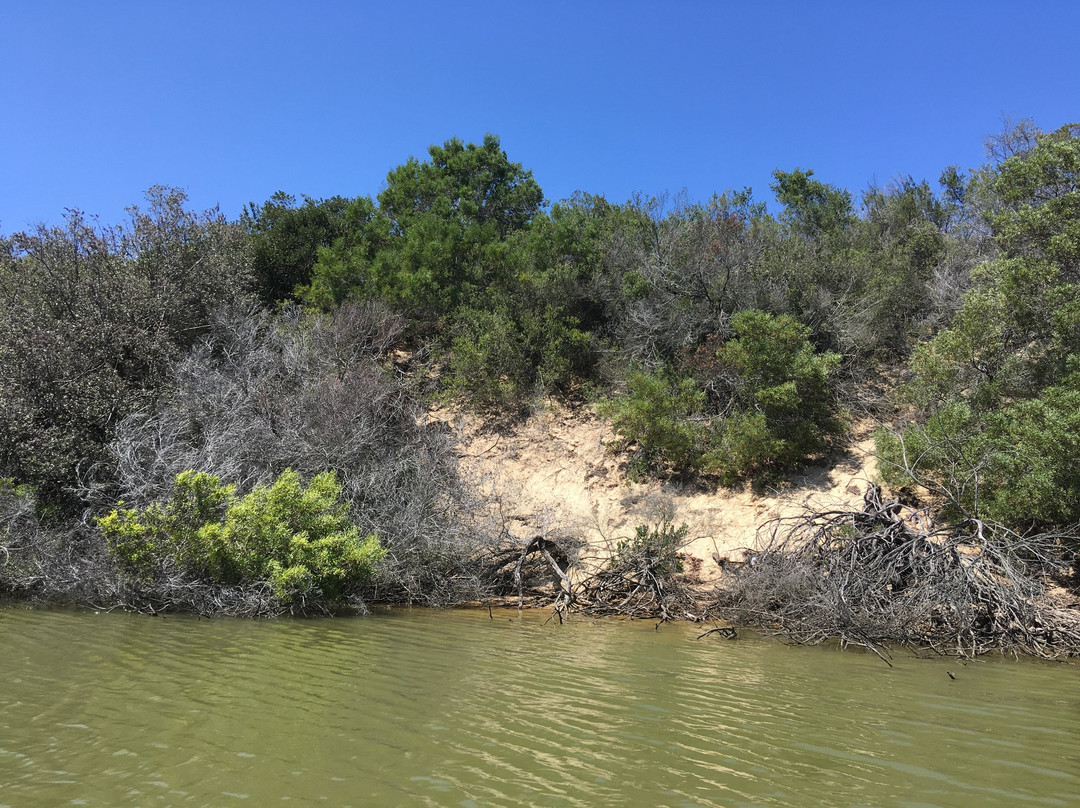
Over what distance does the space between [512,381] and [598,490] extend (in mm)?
4163

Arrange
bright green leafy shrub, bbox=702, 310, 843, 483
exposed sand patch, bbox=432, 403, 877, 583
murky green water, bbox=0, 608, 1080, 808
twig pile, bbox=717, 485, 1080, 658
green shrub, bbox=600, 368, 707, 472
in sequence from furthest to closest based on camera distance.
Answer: green shrub, bbox=600, 368, 707, 472, bright green leafy shrub, bbox=702, 310, 843, 483, exposed sand patch, bbox=432, 403, 877, 583, twig pile, bbox=717, 485, 1080, 658, murky green water, bbox=0, 608, 1080, 808

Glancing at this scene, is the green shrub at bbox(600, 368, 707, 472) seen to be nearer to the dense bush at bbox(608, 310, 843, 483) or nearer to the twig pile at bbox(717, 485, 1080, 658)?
the dense bush at bbox(608, 310, 843, 483)

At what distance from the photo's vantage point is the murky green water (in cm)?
441

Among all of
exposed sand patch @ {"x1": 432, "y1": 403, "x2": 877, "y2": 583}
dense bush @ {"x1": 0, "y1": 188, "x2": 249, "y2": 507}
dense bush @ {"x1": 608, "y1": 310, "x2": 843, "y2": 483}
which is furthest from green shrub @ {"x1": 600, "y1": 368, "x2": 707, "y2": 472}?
dense bush @ {"x1": 0, "y1": 188, "x2": 249, "y2": 507}

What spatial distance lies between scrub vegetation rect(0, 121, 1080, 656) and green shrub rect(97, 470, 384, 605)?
0.05 metres

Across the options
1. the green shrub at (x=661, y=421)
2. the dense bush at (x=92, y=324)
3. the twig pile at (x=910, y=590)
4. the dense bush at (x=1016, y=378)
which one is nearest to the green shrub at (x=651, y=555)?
the twig pile at (x=910, y=590)

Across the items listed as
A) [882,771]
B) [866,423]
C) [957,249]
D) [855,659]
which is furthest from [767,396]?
[882,771]

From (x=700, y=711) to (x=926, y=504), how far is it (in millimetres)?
8589

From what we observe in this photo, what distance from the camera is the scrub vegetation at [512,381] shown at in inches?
419

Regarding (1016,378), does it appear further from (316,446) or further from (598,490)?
(316,446)

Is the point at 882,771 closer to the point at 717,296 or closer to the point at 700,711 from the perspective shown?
the point at 700,711

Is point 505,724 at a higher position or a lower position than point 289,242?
lower

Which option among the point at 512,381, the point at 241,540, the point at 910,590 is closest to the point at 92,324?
the point at 241,540

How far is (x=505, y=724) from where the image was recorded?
18.7 feet
